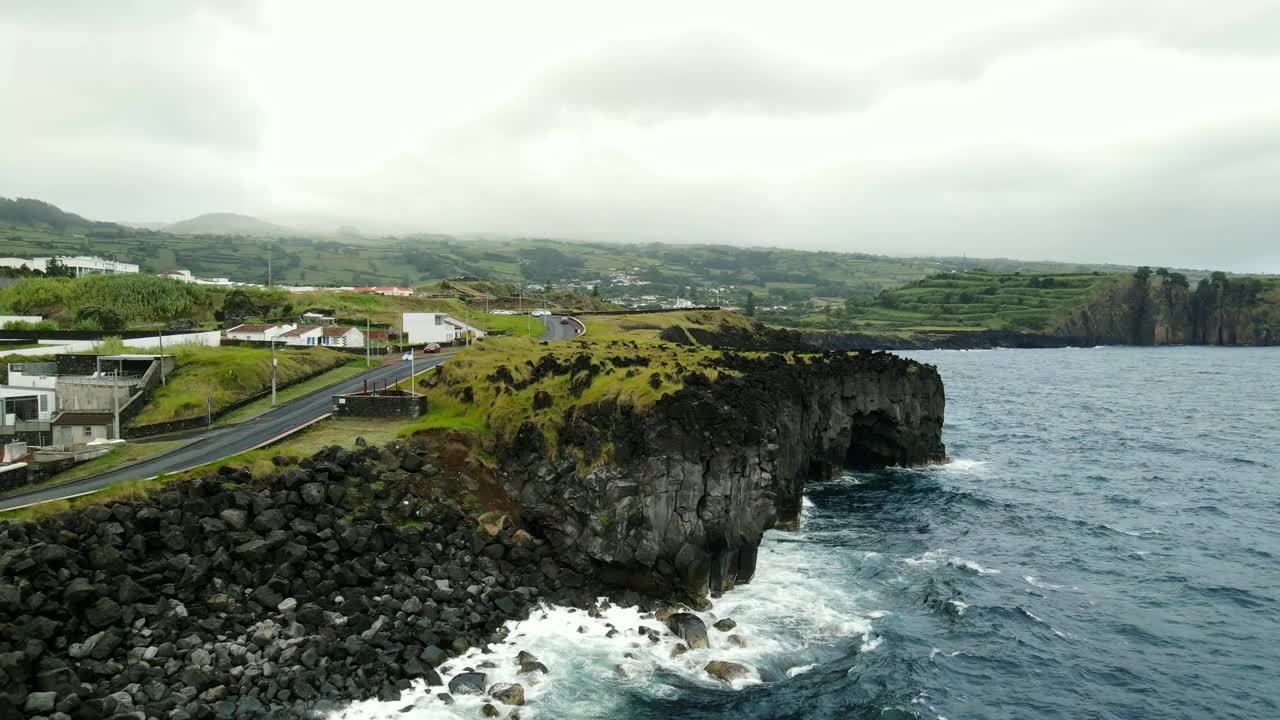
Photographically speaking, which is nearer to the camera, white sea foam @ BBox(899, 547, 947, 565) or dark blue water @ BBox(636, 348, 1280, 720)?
dark blue water @ BBox(636, 348, 1280, 720)

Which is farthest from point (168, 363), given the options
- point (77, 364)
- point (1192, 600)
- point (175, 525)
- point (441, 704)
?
point (1192, 600)

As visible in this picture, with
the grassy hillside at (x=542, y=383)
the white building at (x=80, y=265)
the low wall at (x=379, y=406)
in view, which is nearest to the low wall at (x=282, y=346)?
the grassy hillside at (x=542, y=383)

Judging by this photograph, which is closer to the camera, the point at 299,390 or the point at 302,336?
the point at 299,390

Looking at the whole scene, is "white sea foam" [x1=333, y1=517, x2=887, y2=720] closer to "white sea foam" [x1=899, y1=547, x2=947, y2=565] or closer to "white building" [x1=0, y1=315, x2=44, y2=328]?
"white sea foam" [x1=899, y1=547, x2=947, y2=565]

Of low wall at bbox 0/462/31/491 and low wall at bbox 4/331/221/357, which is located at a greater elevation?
low wall at bbox 4/331/221/357

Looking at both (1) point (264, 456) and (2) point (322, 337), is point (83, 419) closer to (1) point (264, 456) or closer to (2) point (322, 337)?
(1) point (264, 456)

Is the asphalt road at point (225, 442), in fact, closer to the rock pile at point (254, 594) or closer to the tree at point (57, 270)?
the rock pile at point (254, 594)

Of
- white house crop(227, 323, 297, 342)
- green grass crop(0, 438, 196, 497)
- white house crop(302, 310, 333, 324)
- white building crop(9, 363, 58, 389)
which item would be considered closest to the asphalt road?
green grass crop(0, 438, 196, 497)

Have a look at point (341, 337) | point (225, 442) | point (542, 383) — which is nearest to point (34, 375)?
point (225, 442)
